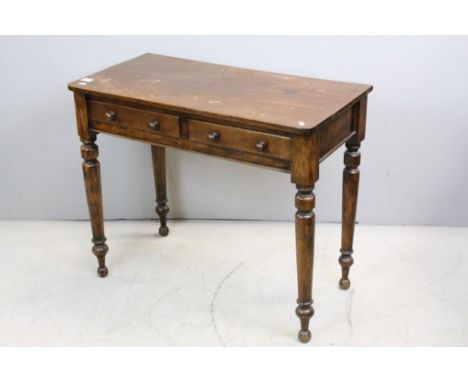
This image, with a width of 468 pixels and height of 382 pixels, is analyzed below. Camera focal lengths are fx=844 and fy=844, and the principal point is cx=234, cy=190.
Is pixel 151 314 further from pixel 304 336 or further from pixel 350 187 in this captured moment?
pixel 350 187

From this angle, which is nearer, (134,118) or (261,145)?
(261,145)

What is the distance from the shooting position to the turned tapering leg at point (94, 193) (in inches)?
137

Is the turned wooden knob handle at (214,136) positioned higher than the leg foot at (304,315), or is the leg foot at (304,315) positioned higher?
the turned wooden knob handle at (214,136)

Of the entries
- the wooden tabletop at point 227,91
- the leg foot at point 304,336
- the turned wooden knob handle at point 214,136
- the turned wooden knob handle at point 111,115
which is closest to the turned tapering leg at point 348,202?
the wooden tabletop at point 227,91

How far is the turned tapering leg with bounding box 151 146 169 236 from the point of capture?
13.1 ft

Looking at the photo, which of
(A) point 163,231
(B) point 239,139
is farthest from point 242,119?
(A) point 163,231

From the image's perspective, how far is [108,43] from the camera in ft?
12.9

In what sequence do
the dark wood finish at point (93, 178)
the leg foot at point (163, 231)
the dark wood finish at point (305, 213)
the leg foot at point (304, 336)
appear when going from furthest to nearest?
1. the leg foot at point (163, 231)
2. the dark wood finish at point (93, 178)
3. the leg foot at point (304, 336)
4. the dark wood finish at point (305, 213)

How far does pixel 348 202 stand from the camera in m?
3.43

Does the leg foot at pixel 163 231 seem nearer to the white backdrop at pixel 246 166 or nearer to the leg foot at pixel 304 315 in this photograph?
the white backdrop at pixel 246 166

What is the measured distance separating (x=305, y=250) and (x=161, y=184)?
116 centimetres

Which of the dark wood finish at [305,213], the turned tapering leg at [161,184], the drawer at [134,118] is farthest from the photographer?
the turned tapering leg at [161,184]

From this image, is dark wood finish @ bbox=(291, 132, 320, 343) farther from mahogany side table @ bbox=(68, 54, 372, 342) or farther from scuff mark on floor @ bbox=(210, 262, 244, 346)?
scuff mark on floor @ bbox=(210, 262, 244, 346)

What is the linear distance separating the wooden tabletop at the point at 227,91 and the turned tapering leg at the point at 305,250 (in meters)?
0.27
